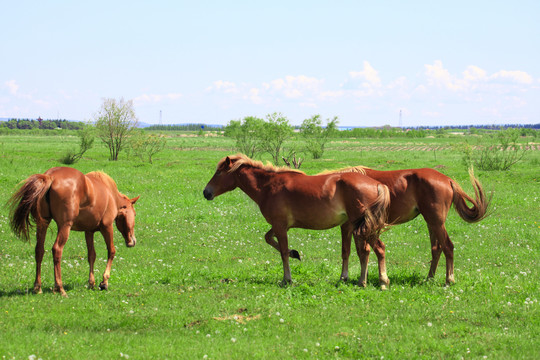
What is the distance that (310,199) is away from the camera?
33.4ft

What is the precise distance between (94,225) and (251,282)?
11.5 feet

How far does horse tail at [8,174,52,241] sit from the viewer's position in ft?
29.2

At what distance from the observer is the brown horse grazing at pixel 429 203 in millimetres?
10180

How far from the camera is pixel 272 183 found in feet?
34.9

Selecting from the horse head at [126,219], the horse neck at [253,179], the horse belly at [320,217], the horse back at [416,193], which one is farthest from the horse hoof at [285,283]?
the horse head at [126,219]

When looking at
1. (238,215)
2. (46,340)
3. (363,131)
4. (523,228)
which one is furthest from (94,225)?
(363,131)

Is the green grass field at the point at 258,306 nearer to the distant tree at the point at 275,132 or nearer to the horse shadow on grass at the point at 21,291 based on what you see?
the horse shadow on grass at the point at 21,291

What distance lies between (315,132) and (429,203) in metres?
63.0

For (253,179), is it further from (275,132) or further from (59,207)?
(275,132)

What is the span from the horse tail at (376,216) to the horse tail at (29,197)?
6110mm

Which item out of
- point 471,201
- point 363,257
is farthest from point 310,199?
point 471,201

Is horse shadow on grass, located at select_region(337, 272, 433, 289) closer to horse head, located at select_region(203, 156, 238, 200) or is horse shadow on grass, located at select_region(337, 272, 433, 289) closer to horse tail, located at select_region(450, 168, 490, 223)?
horse tail, located at select_region(450, 168, 490, 223)

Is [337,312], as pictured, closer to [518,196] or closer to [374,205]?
[374,205]

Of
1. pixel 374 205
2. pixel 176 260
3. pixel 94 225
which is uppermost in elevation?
pixel 374 205
